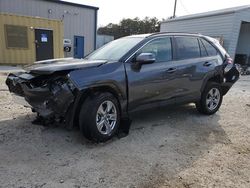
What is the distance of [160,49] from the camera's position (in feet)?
16.3

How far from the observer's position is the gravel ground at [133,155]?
10.5 ft

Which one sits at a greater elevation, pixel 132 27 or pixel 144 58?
pixel 132 27

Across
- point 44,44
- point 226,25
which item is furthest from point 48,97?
point 226,25

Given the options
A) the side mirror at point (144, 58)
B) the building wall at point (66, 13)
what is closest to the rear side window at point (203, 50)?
the side mirror at point (144, 58)

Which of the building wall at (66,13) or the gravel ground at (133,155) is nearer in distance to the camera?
the gravel ground at (133,155)

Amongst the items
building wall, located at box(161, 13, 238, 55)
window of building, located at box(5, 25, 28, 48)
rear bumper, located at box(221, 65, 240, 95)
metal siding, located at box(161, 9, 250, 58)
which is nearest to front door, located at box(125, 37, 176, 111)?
rear bumper, located at box(221, 65, 240, 95)

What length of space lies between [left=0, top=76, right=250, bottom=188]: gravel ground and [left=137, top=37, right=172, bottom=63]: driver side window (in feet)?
4.38

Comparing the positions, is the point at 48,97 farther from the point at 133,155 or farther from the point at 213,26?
the point at 213,26

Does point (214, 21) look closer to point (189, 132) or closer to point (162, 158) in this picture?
point (189, 132)

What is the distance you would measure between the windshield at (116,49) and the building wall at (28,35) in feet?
33.9

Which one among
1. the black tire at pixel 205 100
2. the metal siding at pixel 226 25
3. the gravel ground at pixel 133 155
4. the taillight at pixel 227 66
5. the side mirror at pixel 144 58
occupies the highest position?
the metal siding at pixel 226 25

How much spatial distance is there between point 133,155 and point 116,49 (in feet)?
6.72

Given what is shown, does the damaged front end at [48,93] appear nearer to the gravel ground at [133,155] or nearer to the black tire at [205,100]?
the gravel ground at [133,155]

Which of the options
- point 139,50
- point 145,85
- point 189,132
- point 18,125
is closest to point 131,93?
point 145,85
